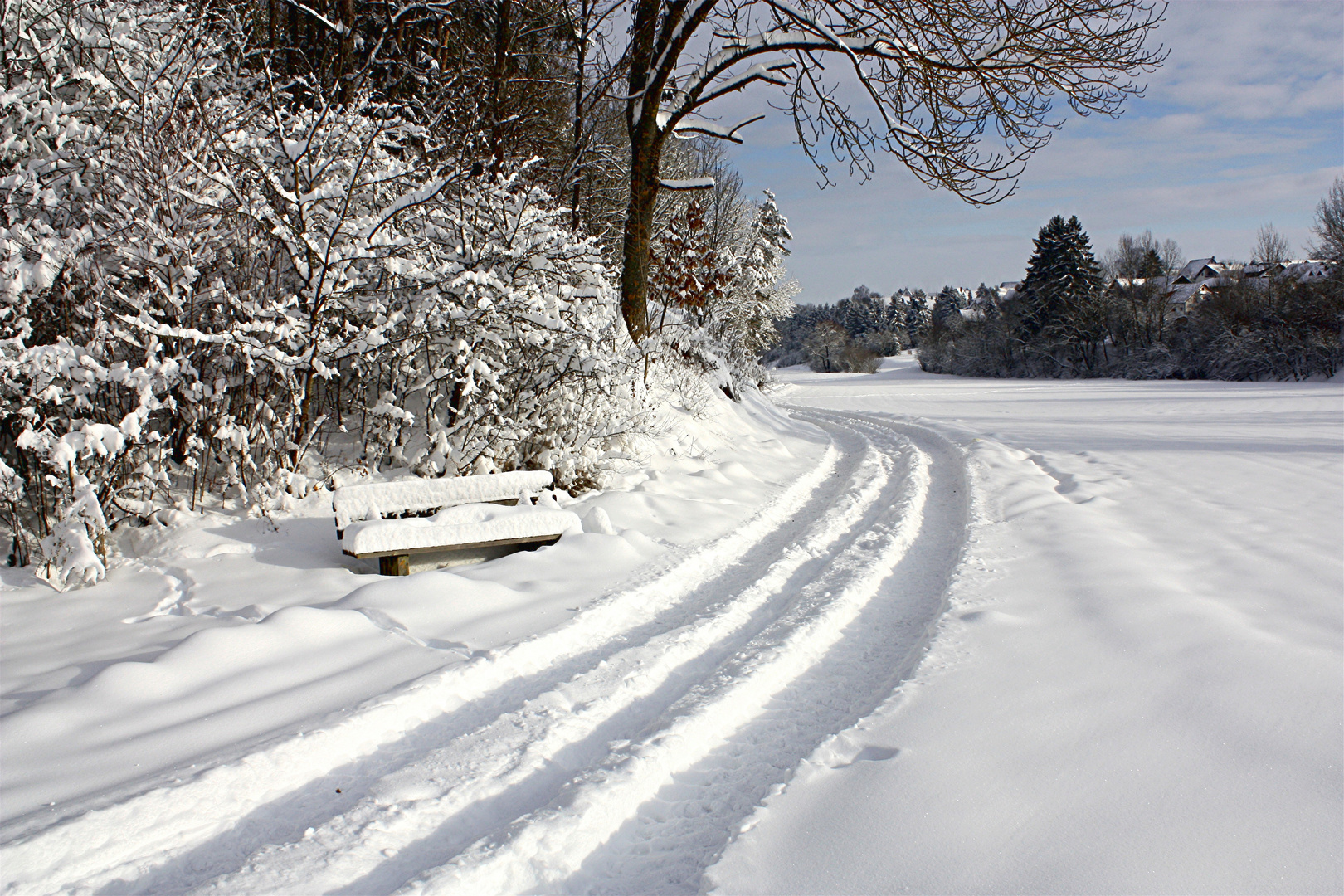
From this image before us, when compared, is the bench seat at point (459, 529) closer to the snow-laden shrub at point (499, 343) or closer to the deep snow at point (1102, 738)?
the snow-laden shrub at point (499, 343)

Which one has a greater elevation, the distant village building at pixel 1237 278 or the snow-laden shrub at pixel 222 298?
the distant village building at pixel 1237 278

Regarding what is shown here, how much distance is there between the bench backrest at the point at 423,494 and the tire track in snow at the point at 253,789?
88.3 inches

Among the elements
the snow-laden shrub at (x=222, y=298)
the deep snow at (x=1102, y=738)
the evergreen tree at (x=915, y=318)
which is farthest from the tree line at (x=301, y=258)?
the evergreen tree at (x=915, y=318)

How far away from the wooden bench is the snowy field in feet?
0.88

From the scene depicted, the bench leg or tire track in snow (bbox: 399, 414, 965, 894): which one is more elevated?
the bench leg

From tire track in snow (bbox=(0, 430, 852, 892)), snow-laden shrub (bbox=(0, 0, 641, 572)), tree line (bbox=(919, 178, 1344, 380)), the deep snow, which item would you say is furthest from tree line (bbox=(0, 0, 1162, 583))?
tree line (bbox=(919, 178, 1344, 380))

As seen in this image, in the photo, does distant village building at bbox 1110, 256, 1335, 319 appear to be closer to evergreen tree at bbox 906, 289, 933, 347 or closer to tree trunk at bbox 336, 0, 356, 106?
evergreen tree at bbox 906, 289, 933, 347

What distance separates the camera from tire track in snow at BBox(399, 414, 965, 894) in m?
2.19


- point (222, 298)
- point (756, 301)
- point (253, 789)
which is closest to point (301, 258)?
point (222, 298)

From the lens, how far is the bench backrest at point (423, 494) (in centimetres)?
535

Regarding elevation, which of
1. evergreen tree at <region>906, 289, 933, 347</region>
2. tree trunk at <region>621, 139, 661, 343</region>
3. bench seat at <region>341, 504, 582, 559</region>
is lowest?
bench seat at <region>341, 504, 582, 559</region>

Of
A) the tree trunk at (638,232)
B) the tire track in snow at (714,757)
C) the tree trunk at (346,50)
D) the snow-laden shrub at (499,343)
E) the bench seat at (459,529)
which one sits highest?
the tree trunk at (346,50)

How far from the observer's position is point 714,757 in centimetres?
283

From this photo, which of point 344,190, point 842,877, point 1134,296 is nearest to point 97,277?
point 344,190
